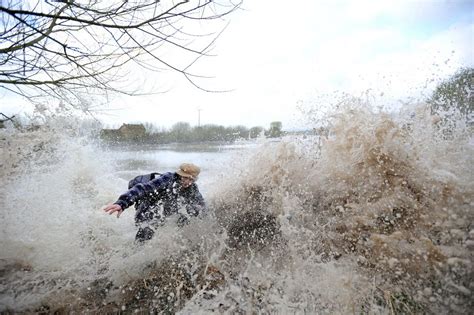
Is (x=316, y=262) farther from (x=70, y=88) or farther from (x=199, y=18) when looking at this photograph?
(x=70, y=88)

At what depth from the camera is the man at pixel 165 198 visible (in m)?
3.96

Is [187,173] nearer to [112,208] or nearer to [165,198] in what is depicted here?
[165,198]

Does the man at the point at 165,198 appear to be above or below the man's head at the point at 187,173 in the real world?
below

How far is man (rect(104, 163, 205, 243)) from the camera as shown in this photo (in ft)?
13.0

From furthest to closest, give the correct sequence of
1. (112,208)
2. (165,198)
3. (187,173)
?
(165,198) → (187,173) → (112,208)

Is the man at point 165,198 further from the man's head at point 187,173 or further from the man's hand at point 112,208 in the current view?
the man's hand at point 112,208

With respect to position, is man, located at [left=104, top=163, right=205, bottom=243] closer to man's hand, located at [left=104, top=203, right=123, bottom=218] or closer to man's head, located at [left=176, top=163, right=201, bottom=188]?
man's head, located at [left=176, top=163, right=201, bottom=188]

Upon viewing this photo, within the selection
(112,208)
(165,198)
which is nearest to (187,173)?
(165,198)

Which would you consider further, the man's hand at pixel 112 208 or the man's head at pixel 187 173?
the man's head at pixel 187 173

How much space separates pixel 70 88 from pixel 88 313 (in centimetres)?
266

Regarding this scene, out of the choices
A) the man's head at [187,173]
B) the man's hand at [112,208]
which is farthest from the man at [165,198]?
the man's hand at [112,208]

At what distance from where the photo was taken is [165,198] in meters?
4.07

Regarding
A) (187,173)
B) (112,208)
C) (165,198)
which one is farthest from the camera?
(165,198)

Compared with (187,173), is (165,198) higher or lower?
lower
